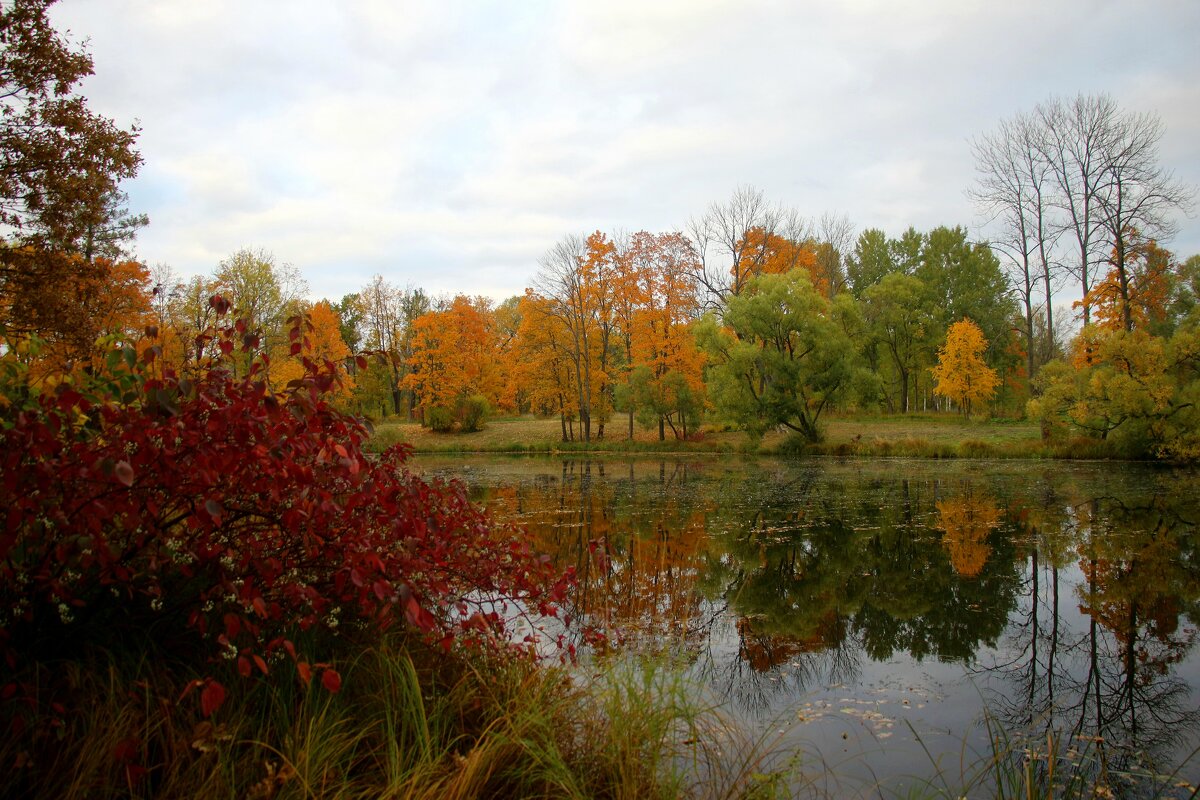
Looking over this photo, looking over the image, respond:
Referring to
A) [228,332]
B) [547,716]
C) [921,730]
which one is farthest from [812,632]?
[228,332]

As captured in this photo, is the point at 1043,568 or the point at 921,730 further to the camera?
the point at 1043,568

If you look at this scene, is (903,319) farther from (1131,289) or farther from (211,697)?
(211,697)

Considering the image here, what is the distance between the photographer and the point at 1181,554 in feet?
29.0

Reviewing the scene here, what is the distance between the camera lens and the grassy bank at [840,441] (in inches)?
993

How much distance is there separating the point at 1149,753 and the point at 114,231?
34206mm

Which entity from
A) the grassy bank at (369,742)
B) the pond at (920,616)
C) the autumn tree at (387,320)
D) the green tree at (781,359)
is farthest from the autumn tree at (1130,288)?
the autumn tree at (387,320)

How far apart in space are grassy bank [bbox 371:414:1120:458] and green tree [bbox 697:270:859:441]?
165cm

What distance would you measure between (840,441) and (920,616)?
76.3ft

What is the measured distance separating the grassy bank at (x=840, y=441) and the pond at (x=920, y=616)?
10.6 metres

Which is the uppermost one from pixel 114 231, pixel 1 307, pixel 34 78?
pixel 114 231

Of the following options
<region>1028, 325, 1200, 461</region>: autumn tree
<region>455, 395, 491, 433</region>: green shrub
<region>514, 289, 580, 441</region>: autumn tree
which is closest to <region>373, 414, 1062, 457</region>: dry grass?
<region>455, 395, 491, 433</region>: green shrub

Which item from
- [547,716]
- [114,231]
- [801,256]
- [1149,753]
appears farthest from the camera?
[801,256]

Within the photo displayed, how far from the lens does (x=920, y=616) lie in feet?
22.2

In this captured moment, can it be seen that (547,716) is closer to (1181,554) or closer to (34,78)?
(1181,554)
